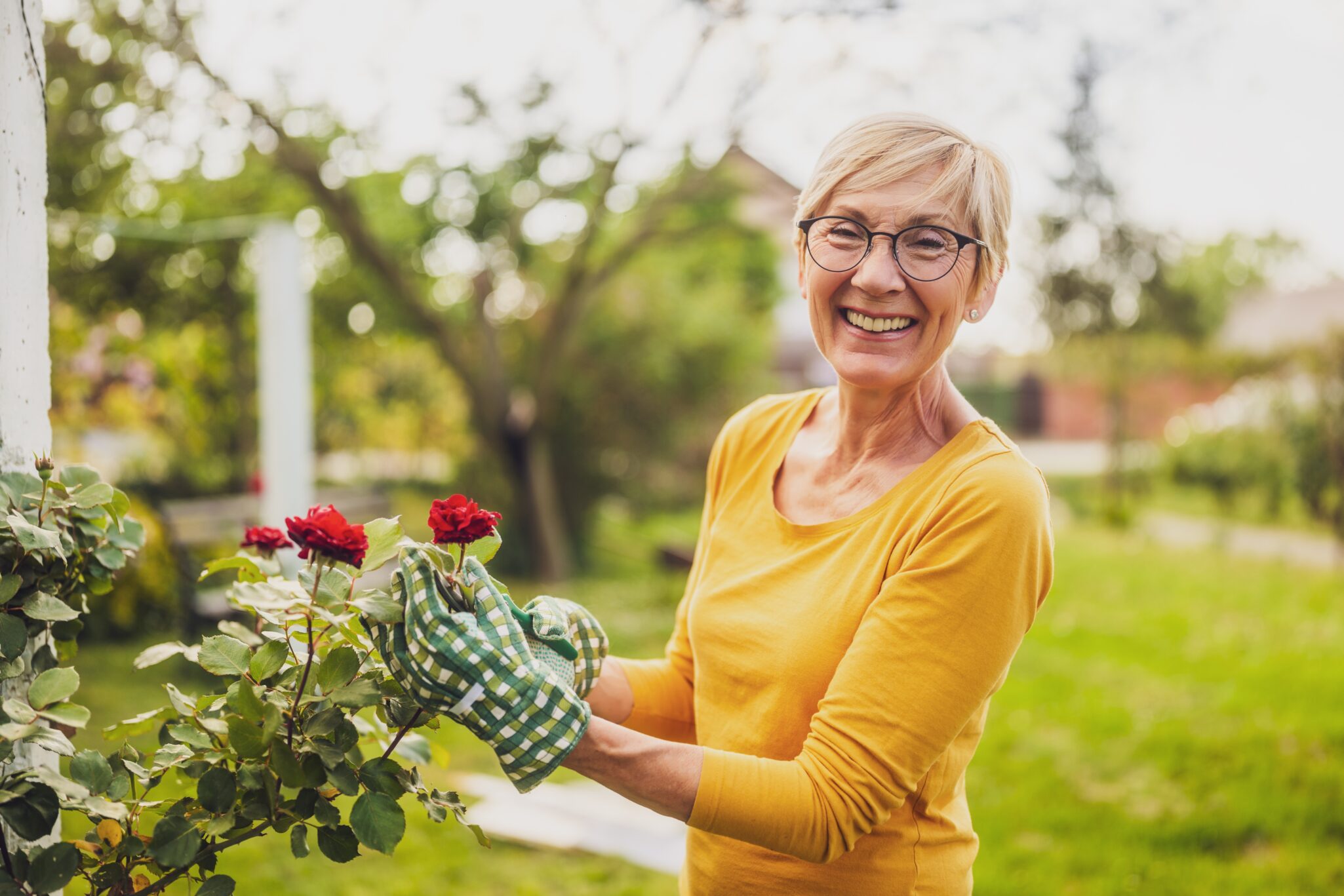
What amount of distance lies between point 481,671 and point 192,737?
41cm

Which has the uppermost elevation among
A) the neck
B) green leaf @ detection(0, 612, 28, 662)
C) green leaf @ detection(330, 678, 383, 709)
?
the neck

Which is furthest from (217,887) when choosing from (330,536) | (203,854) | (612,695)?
(612,695)

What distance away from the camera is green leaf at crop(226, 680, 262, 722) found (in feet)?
4.10

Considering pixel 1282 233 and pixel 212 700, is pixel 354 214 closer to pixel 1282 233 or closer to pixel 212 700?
pixel 212 700

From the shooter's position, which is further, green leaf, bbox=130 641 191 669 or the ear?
the ear

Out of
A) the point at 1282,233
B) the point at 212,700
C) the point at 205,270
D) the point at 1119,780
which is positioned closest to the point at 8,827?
the point at 212,700

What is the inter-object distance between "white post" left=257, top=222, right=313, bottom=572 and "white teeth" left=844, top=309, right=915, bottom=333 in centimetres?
559

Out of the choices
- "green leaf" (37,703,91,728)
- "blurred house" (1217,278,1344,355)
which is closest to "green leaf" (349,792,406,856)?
"green leaf" (37,703,91,728)

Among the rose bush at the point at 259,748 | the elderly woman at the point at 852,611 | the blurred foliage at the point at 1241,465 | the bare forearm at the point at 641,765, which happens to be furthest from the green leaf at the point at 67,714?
the blurred foliage at the point at 1241,465

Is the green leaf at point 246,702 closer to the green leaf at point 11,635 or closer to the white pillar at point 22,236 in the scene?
the green leaf at point 11,635

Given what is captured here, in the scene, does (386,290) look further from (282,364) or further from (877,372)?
(877,372)

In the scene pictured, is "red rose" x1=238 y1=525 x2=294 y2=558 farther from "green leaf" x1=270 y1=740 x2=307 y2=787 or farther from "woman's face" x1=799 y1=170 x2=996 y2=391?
"woman's face" x1=799 y1=170 x2=996 y2=391

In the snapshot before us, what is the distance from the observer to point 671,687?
1792 mm

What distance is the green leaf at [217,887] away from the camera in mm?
1277
